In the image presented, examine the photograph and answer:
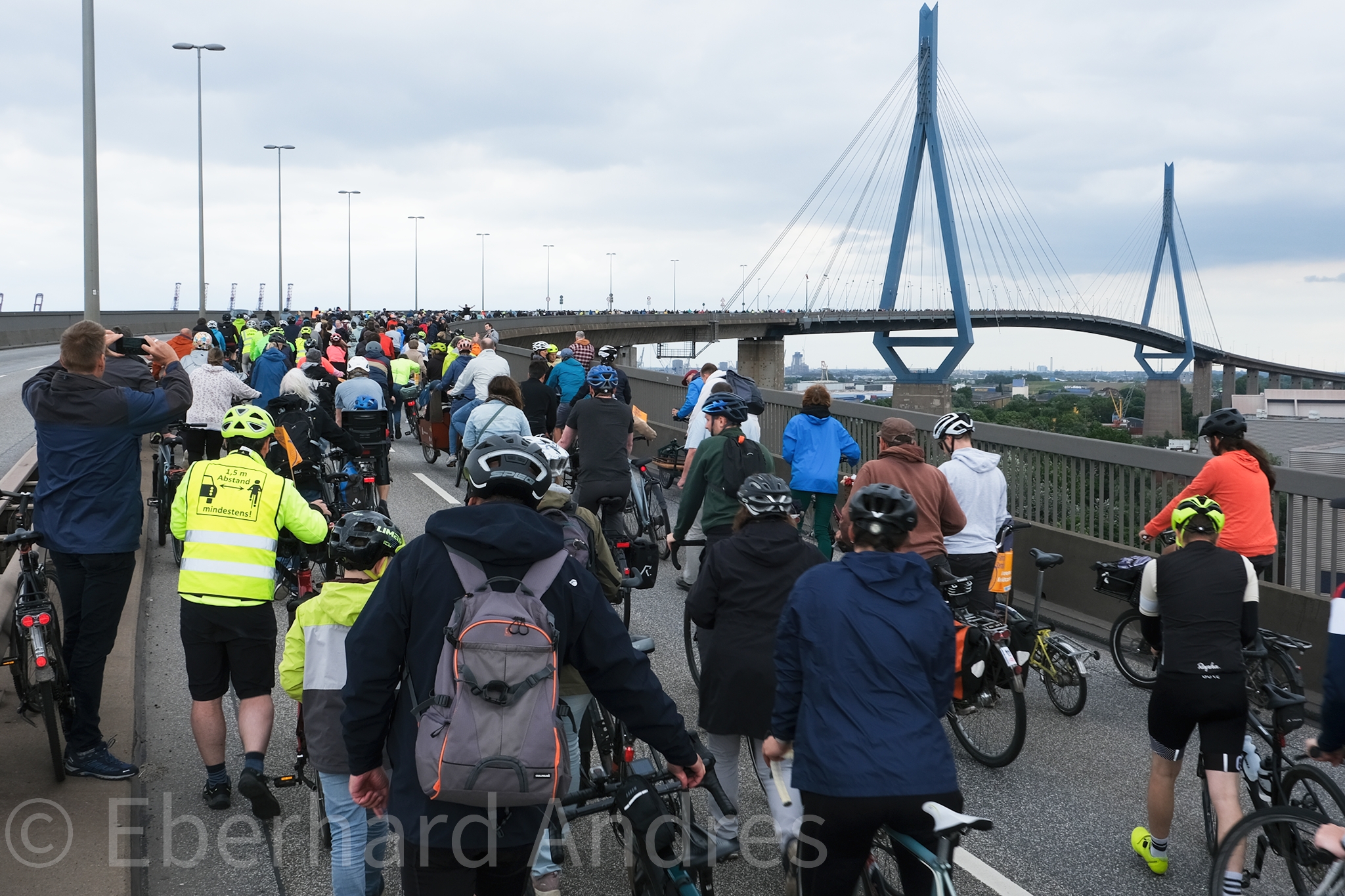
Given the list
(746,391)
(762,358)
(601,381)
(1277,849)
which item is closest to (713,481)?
(601,381)

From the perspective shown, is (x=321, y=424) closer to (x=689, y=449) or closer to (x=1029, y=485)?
(x=689, y=449)

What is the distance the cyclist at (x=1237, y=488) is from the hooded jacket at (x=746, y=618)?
356 centimetres

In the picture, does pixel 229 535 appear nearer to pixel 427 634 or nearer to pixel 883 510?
pixel 427 634

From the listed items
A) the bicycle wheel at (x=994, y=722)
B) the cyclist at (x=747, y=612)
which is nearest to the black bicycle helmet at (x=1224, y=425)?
the bicycle wheel at (x=994, y=722)

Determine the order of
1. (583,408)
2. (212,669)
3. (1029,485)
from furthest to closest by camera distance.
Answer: (1029,485)
(583,408)
(212,669)

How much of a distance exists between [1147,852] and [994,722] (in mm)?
1437

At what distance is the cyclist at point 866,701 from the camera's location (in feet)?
11.2

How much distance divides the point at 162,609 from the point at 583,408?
3851 mm

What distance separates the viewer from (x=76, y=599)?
19.7 feet

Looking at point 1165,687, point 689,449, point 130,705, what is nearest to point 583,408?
point 689,449

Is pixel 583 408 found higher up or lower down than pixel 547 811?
higher up

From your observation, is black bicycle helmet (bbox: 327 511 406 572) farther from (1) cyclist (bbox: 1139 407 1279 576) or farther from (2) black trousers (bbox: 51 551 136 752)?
(1) cyclist (bbox: 1139 407 1279 576)

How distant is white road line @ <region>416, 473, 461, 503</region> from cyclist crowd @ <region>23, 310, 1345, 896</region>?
6.12m

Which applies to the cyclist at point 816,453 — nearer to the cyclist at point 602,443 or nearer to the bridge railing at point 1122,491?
the cyclist at point 602,443
